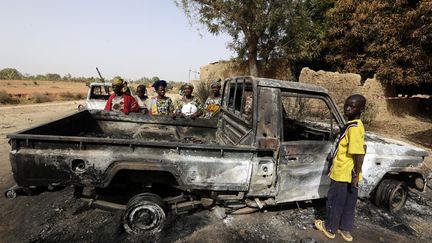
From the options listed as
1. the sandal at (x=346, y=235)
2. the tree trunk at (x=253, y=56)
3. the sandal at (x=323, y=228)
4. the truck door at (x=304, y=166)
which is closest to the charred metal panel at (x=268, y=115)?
the truck door at (x=304, y=166)

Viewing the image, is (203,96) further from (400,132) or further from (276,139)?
(276,139)

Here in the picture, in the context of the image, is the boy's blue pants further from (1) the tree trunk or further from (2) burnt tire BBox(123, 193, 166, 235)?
(1) the tree trunk

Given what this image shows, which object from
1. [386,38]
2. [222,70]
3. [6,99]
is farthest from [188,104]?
[6,99]

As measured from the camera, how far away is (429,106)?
15414 mm

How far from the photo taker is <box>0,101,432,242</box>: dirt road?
3244 millimetres

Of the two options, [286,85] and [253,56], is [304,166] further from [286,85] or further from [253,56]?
[253,56]

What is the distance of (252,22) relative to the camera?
13289mm

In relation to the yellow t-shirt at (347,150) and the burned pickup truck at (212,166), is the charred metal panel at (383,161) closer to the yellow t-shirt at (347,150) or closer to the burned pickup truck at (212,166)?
the burned pickup truck at (212,166)

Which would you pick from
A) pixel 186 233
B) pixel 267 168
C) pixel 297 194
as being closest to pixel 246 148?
pixel 267 168

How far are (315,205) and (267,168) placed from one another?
154 centimetres

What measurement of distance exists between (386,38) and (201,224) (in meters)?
11.6

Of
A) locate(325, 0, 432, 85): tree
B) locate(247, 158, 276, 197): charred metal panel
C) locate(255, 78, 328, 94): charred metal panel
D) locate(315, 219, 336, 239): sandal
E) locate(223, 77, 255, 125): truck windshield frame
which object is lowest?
locate(315, 219, 336, 239): sandal

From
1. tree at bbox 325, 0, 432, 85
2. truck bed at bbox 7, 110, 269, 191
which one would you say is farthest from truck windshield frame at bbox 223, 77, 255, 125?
tree at bbox 325, 0, 432, 85

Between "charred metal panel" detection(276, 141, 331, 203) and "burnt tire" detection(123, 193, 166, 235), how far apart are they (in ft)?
4.59
